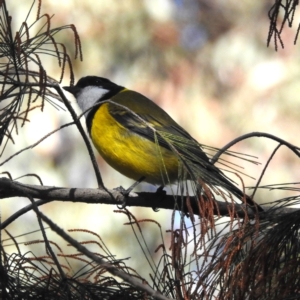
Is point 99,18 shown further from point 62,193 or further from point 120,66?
point 62,193

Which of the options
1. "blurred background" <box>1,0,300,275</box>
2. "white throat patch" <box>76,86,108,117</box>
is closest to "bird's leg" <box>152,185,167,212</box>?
"white throat patch" <box>76,86,108,117</box>

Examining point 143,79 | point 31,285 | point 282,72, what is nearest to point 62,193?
point 31,285

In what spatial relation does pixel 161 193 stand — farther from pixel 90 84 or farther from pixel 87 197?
pixel 90 84

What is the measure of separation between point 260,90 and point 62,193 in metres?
3.35

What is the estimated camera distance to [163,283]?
70.5 inches

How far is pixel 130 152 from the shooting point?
2.89 metres

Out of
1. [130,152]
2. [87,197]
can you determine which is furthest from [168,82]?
[87,197]

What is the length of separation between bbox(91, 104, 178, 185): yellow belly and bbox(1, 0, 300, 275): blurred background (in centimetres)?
141

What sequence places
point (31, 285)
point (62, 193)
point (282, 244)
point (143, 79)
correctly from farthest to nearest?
point (143, 79), point (62, 193), point (31, 285), point (282, 244)

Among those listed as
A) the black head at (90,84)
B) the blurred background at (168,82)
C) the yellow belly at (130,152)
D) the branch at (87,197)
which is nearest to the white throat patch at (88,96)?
the black head at (90,84)

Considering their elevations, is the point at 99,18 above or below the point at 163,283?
above

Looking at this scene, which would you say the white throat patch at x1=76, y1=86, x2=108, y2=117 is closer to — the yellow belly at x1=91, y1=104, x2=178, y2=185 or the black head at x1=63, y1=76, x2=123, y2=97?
Result: the black head at x1=63, y1=76, x2=123, y2=97

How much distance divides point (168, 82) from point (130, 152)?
2.40m

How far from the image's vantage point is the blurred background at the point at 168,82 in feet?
15.3
